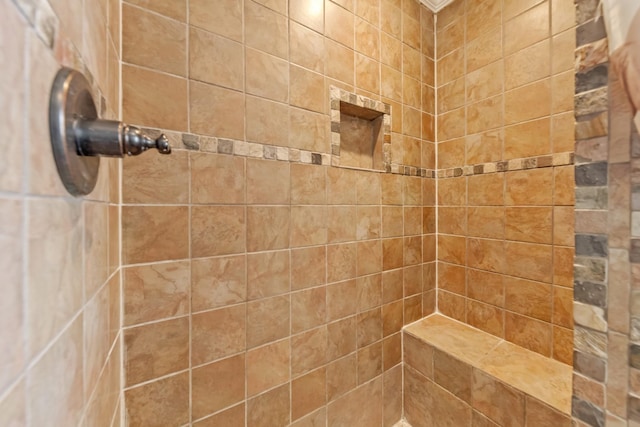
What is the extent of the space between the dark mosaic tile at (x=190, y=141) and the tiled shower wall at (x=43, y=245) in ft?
1.10

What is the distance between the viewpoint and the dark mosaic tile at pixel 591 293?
62 centimetres

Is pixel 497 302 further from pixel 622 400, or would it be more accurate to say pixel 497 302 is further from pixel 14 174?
pixel 14 174

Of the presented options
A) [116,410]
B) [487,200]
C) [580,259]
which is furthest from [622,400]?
[116,410]

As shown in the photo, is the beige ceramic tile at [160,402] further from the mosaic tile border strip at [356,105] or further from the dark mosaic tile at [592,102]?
the dark mosaic tile at [592,102]

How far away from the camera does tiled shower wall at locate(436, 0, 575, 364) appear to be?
1.13 metres

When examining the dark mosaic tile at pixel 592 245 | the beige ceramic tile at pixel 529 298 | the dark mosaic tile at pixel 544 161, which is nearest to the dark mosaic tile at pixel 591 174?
the dark mosaic tile at pixel 592 245

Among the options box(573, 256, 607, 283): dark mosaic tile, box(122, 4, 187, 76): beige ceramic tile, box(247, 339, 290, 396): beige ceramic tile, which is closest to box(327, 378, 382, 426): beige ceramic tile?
box(247, 339, 290, 396): beige ceramic tile

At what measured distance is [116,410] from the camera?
0.65 meters

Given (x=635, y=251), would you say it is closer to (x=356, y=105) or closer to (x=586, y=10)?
(x=586, y=10)

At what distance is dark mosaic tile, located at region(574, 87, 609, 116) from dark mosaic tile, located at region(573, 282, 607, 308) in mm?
454

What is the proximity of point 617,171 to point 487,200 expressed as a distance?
808 mm

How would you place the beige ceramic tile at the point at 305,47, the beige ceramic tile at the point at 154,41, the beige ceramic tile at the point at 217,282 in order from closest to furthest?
1. the beige ceramic tile at the point at 154,41
2. the beige ceramic tile at the point at 217,282
3. the beige ceramic tile at the point at 305,47

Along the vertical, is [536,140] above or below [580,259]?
above

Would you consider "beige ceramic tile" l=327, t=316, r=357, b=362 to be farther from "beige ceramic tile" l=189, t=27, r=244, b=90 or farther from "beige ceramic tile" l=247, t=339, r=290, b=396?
"beige ceramic tile" l=189, t=27, r=244, b=90
